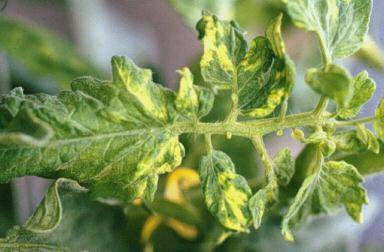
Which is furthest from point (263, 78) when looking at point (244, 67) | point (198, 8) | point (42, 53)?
point (42, 53)

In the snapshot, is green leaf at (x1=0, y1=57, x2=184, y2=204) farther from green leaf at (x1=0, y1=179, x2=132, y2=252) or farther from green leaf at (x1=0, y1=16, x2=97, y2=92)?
green leaf at (x1=0, y1=16, x2=97, y2=92)

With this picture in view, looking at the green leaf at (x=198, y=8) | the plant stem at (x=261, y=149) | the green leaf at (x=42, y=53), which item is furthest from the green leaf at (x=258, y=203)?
the green leaf at (x=42, y=53)

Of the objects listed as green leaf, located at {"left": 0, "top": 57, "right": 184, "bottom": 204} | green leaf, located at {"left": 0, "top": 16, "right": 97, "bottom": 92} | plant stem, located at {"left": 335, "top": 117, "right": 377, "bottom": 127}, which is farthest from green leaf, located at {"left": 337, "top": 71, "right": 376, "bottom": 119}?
green leaf, located at {"left": 0, "top": 16, "right": 97, "bottom": 92}

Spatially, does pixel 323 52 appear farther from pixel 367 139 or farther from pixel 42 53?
pixel 42 53

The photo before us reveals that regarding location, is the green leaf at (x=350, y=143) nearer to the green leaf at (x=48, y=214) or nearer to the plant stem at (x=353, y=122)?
the plant stem at (x=353, y=122)

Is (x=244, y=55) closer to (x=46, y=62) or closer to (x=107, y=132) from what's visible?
(x=107, y=132)

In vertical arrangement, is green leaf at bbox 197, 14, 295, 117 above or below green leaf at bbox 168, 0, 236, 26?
above
